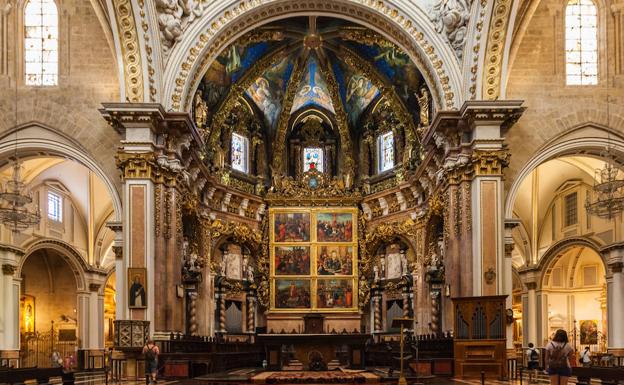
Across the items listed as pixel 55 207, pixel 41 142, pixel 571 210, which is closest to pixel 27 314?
pixel 55 207

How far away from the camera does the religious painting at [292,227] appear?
116ft

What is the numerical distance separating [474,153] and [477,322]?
4.75 meters

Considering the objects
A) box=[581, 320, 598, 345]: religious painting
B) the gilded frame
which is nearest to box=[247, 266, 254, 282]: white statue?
the gilded frame

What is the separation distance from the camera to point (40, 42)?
25938mm

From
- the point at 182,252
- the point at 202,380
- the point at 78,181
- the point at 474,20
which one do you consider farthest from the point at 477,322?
the point at 78,181

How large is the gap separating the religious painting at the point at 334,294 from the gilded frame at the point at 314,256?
0.08 meters

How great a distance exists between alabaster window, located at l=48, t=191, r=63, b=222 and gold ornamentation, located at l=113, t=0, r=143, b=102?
11.4 metres

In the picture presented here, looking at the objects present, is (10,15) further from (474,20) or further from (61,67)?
(474,20)

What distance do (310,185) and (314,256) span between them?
9.80 ft

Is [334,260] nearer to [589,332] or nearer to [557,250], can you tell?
[557,250]

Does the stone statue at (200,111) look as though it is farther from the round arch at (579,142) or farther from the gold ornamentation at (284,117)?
the round arch at (579,142)

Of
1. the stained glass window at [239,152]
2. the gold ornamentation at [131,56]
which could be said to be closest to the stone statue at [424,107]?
the stained glass window at [239,152]

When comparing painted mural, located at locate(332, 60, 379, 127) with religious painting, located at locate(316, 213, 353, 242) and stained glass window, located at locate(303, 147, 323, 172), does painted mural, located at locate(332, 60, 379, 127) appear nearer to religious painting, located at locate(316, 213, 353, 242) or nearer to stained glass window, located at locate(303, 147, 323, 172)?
stained glass window, located at locate(303, 147, 323, 172)

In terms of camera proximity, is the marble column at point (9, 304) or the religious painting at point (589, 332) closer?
the marble column at point (9, 304)
